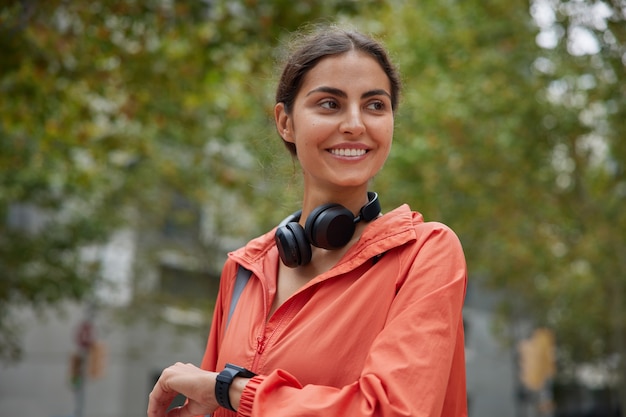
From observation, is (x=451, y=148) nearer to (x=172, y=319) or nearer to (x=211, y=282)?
(x=211, y=282)

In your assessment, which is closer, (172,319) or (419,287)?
(419,287)

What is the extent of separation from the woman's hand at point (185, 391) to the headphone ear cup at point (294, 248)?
1.21 feet

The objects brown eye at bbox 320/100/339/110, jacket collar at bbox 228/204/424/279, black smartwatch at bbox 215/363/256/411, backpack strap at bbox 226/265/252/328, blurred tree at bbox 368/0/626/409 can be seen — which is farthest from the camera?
blurred tree at bbox 368/0/626/409

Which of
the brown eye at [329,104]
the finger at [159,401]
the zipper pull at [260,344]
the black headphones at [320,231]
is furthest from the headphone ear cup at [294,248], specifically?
the finger at [159,401]

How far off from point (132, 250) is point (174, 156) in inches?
160

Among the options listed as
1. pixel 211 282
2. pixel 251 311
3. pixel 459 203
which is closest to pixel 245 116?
pixel 459 203

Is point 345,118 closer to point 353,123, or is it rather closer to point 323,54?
point 353,123

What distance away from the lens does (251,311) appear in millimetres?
2096

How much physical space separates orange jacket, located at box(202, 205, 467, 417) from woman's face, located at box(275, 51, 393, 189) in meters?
0.17

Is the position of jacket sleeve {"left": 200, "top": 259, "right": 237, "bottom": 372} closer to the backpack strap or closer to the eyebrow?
the backpack strap

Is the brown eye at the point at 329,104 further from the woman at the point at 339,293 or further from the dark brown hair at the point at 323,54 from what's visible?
the dark brown hair at the point at 323,54

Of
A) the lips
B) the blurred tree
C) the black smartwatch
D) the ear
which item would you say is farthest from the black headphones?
the blurred tree

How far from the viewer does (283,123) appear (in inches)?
89.5

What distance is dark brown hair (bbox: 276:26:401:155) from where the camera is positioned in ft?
6.82
